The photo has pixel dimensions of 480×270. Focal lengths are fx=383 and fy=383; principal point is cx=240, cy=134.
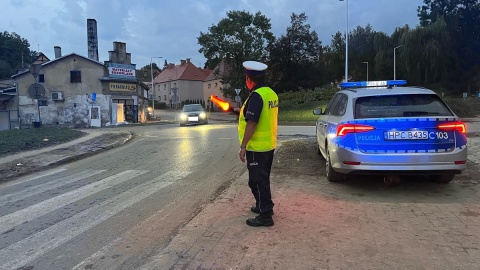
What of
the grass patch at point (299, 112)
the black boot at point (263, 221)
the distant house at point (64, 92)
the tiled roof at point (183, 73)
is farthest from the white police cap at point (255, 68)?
the tiled roof at point (183, 73)

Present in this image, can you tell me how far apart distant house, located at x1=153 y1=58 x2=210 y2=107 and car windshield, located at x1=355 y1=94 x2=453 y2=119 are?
78.0 metres

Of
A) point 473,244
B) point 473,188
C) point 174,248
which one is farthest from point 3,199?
point 473,188

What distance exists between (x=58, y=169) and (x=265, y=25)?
49588mm

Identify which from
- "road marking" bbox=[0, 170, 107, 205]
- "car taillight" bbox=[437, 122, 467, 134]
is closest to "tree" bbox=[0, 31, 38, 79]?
"road marking" bbox=[0, 170, 107, 205]

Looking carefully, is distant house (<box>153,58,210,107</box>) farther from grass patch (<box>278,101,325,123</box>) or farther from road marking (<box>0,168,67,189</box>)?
road marking (<box>0,168,67,189</box>)

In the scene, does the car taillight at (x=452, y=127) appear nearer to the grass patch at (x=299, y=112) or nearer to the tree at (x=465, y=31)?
the grass patch at (x=299, y=112)

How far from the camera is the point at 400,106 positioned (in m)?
5.71

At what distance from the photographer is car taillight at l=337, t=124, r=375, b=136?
5512mm

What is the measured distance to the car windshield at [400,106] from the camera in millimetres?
5559

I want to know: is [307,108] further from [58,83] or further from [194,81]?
[194,81]

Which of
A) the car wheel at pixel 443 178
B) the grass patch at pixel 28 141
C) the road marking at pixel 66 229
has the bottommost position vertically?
the road marking at pixel 66 229

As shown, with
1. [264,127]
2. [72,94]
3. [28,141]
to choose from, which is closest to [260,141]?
[264,127]

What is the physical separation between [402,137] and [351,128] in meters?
0.70

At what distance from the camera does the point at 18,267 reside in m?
3.67
